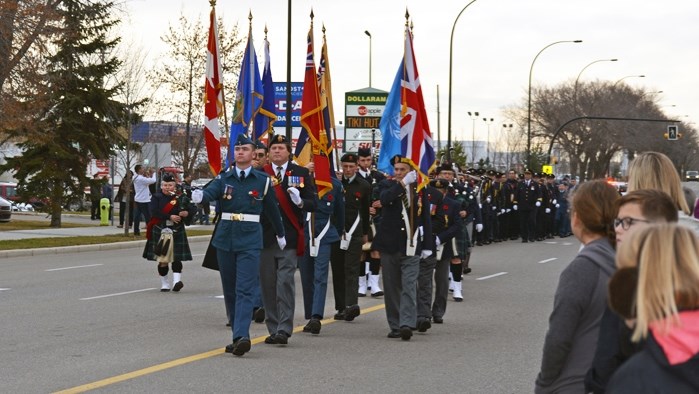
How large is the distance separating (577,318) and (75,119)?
33.1 metres

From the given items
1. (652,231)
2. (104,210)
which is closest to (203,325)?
(652,231)

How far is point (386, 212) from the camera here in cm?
1161

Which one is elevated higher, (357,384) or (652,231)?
(652,231)

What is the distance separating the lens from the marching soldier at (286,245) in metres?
10.8

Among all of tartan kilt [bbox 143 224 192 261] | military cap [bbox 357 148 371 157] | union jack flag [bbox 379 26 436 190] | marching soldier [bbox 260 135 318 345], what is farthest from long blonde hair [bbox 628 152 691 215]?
tartan kilt [bbox 143 224 192 261]

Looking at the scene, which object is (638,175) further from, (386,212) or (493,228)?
(493,228)

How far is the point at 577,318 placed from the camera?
15.2 ft

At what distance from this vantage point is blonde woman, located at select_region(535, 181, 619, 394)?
15.2 ft

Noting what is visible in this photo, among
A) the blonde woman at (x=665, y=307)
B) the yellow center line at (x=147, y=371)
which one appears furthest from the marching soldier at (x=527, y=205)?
the blonde woman at (x=665, y=307)

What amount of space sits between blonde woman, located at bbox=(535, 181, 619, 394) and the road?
3779 millimetres

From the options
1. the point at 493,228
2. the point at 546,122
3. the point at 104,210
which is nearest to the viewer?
the point at 493,228

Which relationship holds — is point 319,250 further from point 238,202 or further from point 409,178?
point 238,202

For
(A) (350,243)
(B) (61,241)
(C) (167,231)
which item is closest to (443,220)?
(A) (350,243)

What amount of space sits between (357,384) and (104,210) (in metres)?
29.4
